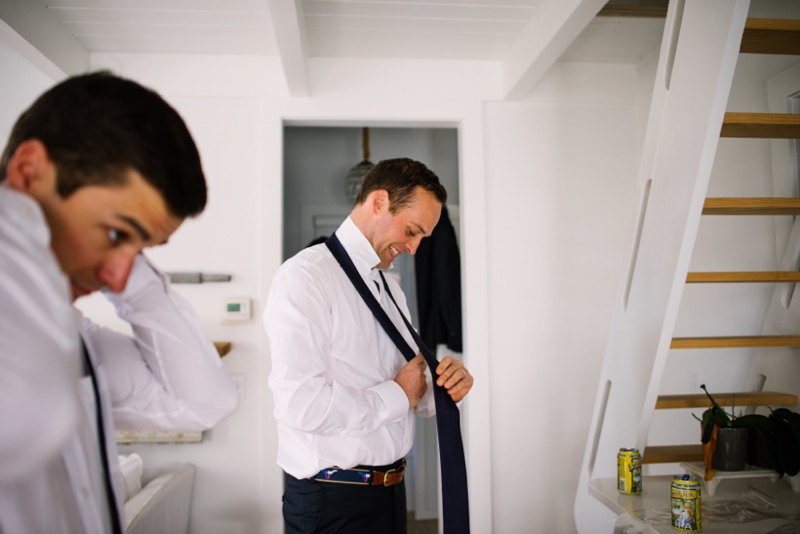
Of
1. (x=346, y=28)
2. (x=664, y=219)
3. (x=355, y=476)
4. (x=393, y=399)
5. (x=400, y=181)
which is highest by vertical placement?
(x=346, y=28)

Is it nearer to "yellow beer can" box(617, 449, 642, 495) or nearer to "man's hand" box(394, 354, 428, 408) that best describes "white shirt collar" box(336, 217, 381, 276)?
"man's hand" box(394, 354, 428, 408)

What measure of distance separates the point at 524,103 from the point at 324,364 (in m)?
2.09

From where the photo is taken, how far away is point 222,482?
2547 millimetres

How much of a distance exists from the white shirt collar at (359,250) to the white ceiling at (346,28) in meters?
1.20

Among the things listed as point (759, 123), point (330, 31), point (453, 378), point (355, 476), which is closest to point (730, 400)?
Answer: point (759, 123)

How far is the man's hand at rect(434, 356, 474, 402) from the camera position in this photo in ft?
4.75

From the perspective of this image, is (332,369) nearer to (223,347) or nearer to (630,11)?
(223,347)

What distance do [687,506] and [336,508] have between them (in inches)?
35.4

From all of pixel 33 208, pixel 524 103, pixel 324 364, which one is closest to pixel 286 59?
pixel 524 103

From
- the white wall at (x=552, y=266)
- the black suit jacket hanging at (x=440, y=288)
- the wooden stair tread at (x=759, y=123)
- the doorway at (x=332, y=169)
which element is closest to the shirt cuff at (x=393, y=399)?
the wooden stair tread at (x=759, y=123)

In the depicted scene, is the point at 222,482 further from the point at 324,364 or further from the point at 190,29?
the point at 190,29

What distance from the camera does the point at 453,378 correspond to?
1454mm

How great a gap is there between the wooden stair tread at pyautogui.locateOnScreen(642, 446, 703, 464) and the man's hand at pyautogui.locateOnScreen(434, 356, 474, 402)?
68cm

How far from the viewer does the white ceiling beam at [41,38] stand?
6.56 feet
